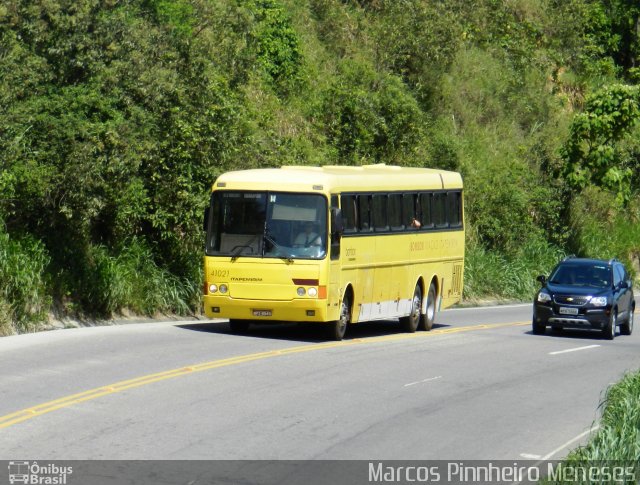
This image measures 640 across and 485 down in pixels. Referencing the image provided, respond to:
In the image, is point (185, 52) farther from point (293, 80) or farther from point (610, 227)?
point (610, 227)

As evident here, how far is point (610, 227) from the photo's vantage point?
49969 mm

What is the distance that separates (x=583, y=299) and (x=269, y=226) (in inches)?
321

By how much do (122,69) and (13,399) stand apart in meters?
11.7

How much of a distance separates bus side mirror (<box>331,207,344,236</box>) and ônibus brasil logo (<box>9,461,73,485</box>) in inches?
448

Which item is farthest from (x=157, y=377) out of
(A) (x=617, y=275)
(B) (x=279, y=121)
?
(B) (x=279, y=121)

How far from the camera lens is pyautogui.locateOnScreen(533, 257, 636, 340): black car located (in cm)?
2662

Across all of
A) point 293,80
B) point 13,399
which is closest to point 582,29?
point 293,80

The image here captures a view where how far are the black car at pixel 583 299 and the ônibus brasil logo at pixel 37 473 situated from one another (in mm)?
Result: 17561

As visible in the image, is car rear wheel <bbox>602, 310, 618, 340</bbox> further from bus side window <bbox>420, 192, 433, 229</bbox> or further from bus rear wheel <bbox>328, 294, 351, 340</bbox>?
bus rear wheel <bbox>328, 294, 351, 340</bbox>

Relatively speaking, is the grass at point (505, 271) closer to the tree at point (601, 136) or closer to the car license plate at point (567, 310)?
the tree at point (601, 136)

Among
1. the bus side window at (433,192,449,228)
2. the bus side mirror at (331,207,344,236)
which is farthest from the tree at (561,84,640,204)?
the bus side mirror at (331,207,344,236)

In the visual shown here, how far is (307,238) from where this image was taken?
2177cm

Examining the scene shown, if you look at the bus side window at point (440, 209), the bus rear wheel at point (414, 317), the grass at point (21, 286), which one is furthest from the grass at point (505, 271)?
the grass at point (21, 286)

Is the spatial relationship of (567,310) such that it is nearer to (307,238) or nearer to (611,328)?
(611,328)
